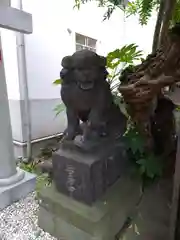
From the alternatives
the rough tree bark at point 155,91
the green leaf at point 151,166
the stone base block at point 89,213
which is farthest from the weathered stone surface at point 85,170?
the rough tree bark at point 155,91

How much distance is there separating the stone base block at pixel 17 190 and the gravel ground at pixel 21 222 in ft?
0.18

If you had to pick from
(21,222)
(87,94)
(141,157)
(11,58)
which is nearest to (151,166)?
(141,157)

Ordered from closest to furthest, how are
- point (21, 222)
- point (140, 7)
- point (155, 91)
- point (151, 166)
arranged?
point (155, 91) < point (151, 166) < point (21, 222) < point (140, 7)

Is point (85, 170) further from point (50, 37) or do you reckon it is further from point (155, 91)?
point (50, 37)

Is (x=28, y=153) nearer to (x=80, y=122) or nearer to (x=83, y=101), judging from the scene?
(x=80, y=122)

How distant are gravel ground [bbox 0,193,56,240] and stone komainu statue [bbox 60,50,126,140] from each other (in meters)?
0.87

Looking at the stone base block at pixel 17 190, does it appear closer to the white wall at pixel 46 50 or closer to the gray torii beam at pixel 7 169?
the gray torii beam at pixel 7 169

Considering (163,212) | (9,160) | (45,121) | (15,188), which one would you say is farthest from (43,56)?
(163,212)

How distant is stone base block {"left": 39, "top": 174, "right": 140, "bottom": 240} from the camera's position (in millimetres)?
1207

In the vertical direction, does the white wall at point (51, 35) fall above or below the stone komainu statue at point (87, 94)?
above

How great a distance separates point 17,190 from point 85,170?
4.27ft

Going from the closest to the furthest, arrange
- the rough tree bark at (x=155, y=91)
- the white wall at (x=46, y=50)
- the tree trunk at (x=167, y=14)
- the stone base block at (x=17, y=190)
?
1. the rough tree bark at (x=155, y=91)
2. the tree trunk at (x=167, y=14)
3. the stone base block at (x=17, y=190)
4. the white wall at (x=46, y=50)

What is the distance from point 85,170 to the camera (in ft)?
3.84

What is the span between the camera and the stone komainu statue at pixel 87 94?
1130mm
